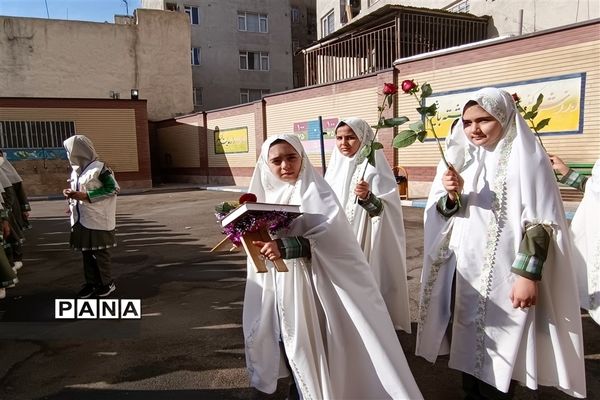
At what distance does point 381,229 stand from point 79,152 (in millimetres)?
3103

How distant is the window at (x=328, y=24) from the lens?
75.8 feet

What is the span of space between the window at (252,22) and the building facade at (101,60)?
568 centimetres

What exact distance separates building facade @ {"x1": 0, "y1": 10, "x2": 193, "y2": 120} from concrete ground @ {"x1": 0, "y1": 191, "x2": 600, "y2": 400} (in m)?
19.5

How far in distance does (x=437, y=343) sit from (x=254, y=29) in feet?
102

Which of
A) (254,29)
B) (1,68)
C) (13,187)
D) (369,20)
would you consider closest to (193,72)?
(254,29)

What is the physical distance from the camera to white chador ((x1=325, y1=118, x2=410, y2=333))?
3.50m

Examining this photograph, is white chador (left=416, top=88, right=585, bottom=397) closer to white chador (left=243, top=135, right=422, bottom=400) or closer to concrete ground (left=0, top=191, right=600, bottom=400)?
white chador (left=243, top=135, right=422, bottom=400)

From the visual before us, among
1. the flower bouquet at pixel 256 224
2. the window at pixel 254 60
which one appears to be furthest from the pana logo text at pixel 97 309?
the window at pixel 254 60

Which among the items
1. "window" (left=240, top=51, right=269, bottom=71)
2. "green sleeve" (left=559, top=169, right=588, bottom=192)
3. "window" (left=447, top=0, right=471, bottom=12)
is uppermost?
"window" (left=240, top=51, right=269, bottom=71)

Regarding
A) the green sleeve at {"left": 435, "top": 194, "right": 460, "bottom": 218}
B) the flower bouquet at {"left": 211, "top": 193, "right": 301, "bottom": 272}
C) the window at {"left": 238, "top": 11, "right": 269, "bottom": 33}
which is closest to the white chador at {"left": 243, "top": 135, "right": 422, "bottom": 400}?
the flower bouquet at {"left": 211, "top": 193, "right": 301, "bottom": 272}

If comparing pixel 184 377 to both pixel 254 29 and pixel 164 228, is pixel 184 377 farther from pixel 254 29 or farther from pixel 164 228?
pixel 254 29

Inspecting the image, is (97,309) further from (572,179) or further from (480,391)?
(572,179)

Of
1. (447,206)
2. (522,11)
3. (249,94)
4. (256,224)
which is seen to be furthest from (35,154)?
(447,206)

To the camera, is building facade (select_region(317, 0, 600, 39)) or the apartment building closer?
building facade (select_region(317, 0, 600, 39))
